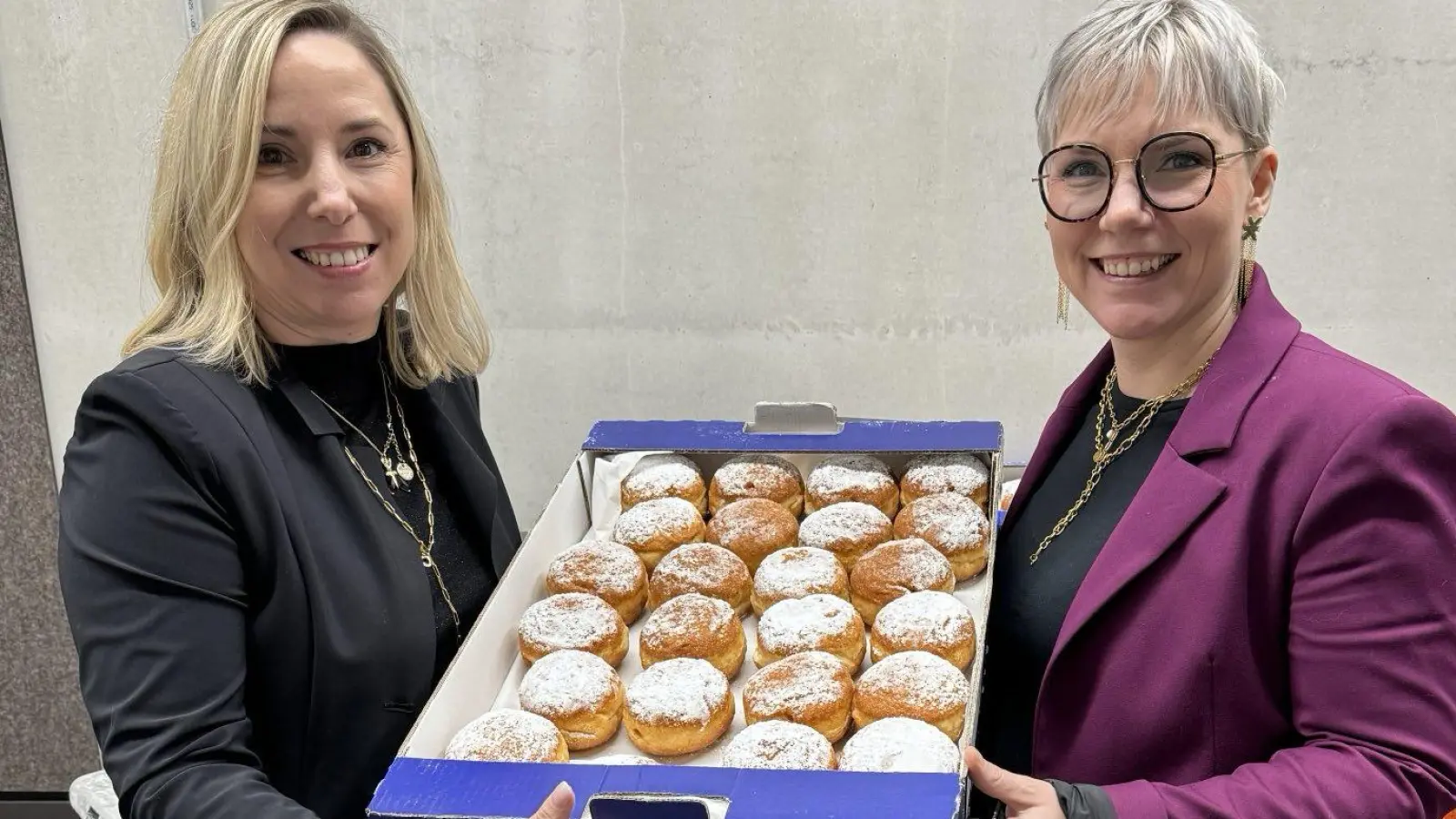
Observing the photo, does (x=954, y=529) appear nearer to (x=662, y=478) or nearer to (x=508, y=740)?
(x=662, y=478)

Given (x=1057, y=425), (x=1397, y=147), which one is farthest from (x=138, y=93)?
(x=1397, y=147)

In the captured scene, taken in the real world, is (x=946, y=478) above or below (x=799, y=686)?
above

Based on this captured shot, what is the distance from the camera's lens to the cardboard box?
111 cm

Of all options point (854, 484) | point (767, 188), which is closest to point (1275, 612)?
point (854, 484)

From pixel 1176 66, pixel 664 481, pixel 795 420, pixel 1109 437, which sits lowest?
pixel 664 481

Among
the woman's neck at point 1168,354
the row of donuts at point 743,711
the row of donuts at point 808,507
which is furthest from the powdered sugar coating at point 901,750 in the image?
the woman's neck at point 1168,354

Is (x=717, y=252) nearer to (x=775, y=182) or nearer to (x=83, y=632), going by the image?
(x=775, y=182)

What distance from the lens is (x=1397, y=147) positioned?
96.0 inches

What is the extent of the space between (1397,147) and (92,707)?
8.84ft

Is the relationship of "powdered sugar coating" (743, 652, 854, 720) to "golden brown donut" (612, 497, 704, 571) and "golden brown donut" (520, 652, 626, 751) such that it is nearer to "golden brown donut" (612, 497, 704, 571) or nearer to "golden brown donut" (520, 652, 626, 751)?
"golden brown donut" (520, 652, 626, 751)

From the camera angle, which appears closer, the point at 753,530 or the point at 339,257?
the point at 339,257

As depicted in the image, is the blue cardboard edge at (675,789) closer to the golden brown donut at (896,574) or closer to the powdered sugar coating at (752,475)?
the golden brown donut at (896,574)

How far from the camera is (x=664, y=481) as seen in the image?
6.45 ft

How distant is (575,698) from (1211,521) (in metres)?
0.85
